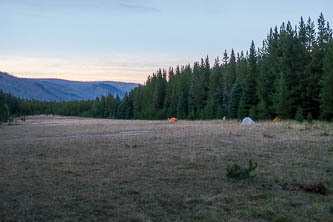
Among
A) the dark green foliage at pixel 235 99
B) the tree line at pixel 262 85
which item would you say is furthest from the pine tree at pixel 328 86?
the dark green foliage at pixel 235 99

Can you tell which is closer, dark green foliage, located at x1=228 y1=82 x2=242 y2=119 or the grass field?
the grass field

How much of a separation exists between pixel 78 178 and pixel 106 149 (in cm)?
716

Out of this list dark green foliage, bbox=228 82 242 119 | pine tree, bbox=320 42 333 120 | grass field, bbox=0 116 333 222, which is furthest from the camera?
dark green foliage, bbox=228 82 242 119

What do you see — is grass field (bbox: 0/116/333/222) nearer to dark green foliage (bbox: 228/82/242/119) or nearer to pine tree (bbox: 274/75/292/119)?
pine tree (bbox: 274/75/292/119)

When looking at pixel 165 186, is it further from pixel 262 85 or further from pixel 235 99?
pixel 235 99

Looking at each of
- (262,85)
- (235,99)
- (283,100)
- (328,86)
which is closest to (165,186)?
(328,86)

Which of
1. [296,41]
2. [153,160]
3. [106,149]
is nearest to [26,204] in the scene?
[153,160]

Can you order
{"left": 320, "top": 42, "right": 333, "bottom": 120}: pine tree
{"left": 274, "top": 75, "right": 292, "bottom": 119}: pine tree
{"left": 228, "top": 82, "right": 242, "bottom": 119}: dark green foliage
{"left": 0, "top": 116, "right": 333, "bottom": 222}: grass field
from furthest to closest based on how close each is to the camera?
{"left": 228, "top": 82, "right": 242, "bottom": 119}: dark green foliage
{"left": 274, "top": 75, "right": 292, "bottom": 119}: pine tree
{"left": 320, "top": 42, "right": 333, "bottom": 120}: pine tree
{"left": 0, "top": 116, "right": 333, "bottom": 222}: grass field

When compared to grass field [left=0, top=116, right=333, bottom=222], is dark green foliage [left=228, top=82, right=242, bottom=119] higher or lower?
higher

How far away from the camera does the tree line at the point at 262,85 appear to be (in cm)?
4081

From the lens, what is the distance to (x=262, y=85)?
159 feet

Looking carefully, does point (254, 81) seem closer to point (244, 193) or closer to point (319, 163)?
point (319, 163)

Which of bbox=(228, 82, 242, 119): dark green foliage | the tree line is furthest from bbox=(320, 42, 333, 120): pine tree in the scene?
bbox=(228, 82, 242, 119): dark green foliage

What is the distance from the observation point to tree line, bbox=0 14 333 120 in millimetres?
40812
